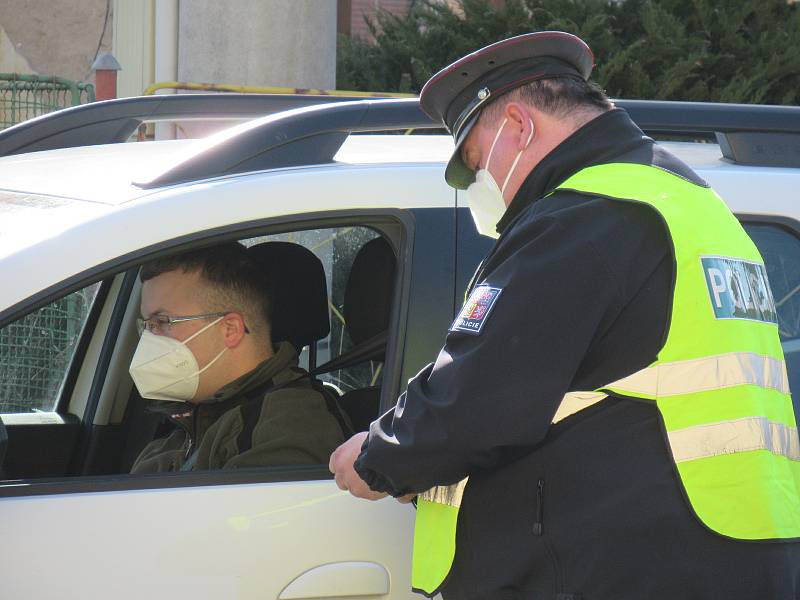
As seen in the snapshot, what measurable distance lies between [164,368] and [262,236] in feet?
1.59

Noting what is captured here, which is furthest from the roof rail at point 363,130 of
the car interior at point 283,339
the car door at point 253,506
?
the car interior at point 283,339

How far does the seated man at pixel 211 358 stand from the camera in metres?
2.54

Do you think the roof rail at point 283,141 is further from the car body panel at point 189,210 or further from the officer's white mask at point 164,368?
the officer's white mask at point 164,368

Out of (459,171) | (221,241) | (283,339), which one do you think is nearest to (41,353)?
(283,339)

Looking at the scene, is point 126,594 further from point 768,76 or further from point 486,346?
point 768,76

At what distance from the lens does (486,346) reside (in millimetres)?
1623

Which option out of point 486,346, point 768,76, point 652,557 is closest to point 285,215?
point 486,346

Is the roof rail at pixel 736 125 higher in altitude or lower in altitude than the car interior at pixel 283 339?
higher

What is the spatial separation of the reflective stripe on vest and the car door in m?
0.52

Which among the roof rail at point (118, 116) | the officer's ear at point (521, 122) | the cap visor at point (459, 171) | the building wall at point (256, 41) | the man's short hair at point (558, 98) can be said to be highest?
the building wall at point (256, 41)

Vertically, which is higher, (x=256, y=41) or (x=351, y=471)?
(x=256, y=41)

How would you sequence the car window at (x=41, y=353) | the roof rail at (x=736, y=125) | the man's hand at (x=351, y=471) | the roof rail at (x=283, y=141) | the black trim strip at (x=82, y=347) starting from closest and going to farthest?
the man's hand at (x=351, y=471) < the roof rail at (x=283, y=141) < the roof rail at (x=736, y=125) < the black trim strip at (x=82, y=347) < the car window at (x=41, y=353)

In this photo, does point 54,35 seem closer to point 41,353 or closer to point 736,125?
point 41,353

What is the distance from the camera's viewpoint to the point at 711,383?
168 centimetres
